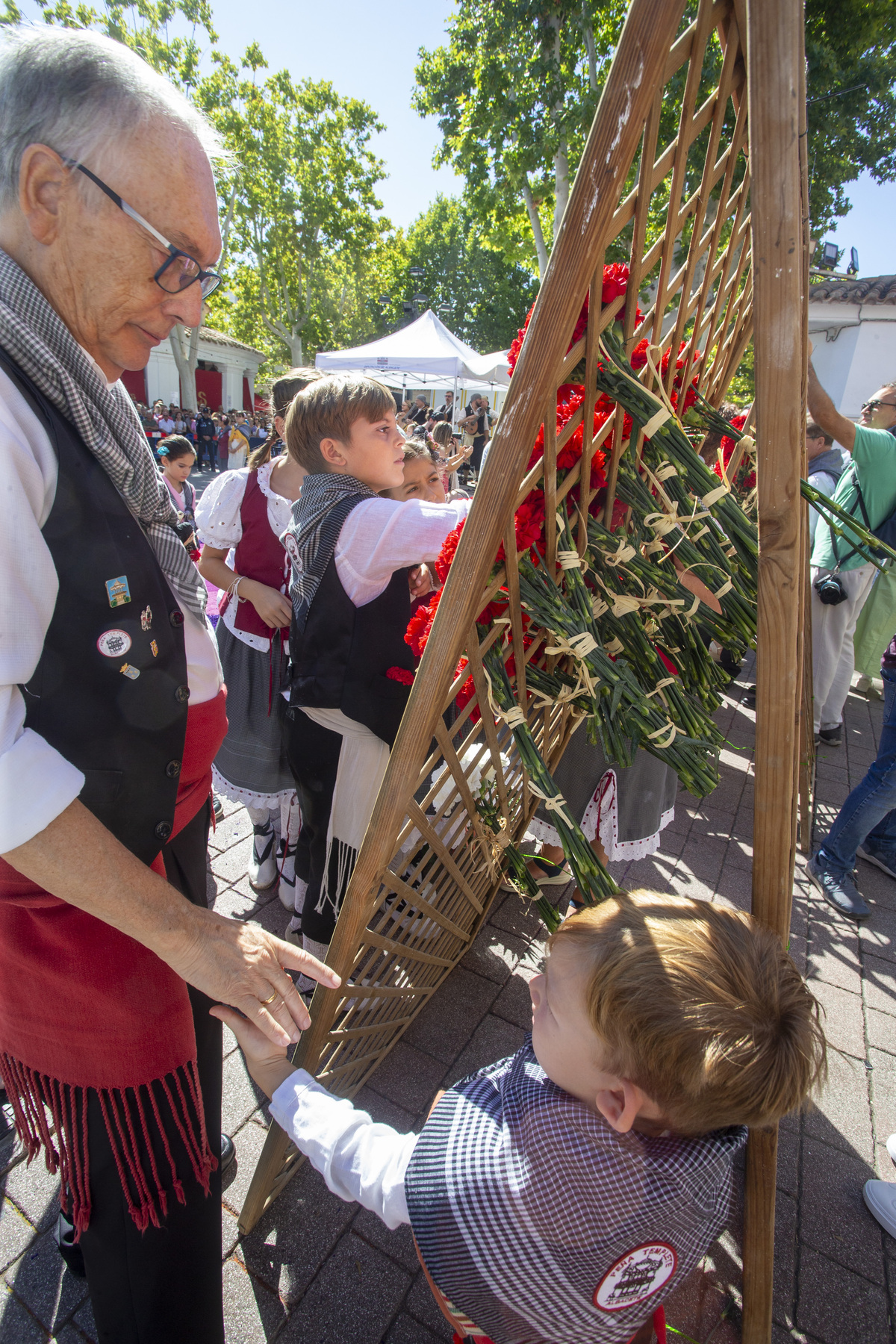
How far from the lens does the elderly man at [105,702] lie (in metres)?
0.85

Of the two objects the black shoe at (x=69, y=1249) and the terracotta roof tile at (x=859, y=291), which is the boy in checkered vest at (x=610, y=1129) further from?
the terracotta roof tile at (x=859, y=291)

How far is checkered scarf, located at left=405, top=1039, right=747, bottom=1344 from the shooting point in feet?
3.01

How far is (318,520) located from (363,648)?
0.35 metres

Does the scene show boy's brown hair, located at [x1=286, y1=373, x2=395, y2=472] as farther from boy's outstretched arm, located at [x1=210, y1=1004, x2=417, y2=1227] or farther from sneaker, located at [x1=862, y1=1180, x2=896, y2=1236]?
sneaker, located at [x1=862, y1=1180, x2=896, y2=1236]

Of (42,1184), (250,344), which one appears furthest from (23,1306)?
(250,344)

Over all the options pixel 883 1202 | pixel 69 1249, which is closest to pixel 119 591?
pixel 69 1249

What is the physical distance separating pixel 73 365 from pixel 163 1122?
3.94ft

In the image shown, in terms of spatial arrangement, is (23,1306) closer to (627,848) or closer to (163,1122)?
(163,1122)

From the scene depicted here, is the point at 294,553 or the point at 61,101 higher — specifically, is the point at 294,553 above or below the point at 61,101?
below

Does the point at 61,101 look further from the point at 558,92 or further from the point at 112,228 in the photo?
the point at 558,92

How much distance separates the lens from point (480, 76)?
11.8 metres

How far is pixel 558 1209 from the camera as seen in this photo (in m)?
0.92

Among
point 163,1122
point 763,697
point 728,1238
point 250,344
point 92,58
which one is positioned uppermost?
point 250,344

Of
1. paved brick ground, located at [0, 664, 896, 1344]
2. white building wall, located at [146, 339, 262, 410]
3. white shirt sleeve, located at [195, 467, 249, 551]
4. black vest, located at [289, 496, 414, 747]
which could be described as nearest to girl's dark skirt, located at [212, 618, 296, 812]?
white shirt sleeve, located at [195, 467, 249, 551]
